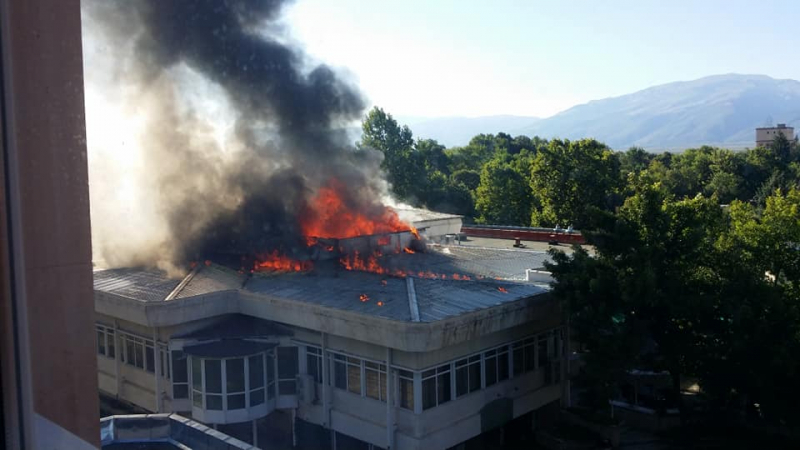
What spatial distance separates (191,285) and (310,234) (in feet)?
18.5

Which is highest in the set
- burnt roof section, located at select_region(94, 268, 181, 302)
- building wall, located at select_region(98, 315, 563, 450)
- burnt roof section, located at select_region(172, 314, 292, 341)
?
burnt roof section, located at select_region(94, 268, 181, 302)

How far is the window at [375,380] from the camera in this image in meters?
14.7

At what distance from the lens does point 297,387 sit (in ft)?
53.3

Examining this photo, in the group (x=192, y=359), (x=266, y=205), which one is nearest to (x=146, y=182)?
(x=266, y=205)

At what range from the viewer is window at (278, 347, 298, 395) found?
16.3 metres

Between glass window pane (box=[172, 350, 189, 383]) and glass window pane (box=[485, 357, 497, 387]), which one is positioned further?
glass window pane (box=[172, 350, 189, 383])

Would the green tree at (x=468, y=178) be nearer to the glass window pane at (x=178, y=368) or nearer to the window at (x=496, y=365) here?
the window at (x=496, y=365)

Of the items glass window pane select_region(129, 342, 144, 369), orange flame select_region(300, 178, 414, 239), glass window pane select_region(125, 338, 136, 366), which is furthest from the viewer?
orange flame select_region(300, 178, 414, 239)

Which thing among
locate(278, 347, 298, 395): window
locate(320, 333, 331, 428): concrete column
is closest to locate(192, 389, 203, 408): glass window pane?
locate(278, 347, 298, 395): window

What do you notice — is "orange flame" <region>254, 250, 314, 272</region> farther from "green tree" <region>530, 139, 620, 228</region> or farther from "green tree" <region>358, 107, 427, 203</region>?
"green tree" <region>358, 107, 427, 203</region>

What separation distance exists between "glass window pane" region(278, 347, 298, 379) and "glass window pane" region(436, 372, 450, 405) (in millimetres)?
3824

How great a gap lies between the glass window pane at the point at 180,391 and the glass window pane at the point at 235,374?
5.32 ft

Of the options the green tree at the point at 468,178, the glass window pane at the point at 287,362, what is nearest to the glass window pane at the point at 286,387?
the glass window pane at the point at 287,362

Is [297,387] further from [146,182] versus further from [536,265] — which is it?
[146,182]
